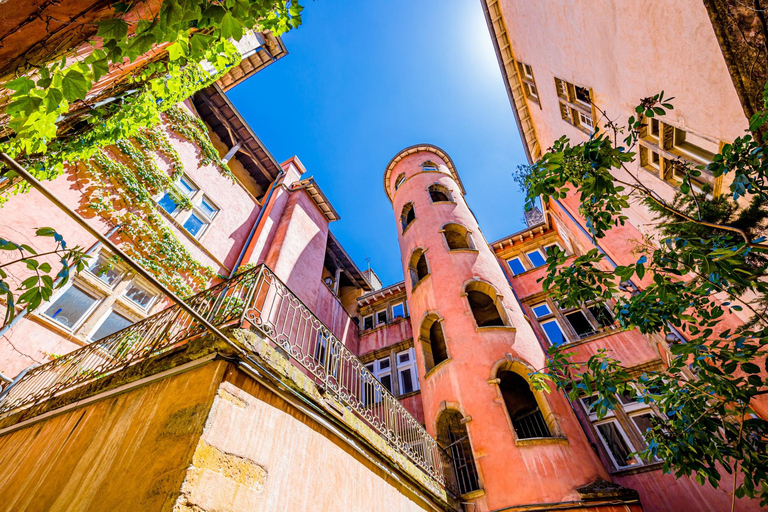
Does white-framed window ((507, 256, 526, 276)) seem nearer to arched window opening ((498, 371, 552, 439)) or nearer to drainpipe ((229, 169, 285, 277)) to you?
arched window opening ((498, 371, 552, 439))

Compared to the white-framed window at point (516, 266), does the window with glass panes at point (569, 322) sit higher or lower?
lower

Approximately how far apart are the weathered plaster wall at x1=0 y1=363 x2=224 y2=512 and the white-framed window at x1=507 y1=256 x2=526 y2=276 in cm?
1476

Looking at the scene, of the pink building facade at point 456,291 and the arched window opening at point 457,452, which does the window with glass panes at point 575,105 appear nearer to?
the pink building facade at point 456,291

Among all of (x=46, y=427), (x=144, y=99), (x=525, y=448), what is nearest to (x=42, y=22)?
(x=144, y=99)

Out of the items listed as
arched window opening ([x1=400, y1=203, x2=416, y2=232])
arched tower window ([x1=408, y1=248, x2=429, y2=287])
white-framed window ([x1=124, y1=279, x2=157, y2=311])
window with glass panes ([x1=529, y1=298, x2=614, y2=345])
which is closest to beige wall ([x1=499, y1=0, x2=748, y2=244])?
window with glass panes ([x1=529, y1=298, x2=614, y2=345])

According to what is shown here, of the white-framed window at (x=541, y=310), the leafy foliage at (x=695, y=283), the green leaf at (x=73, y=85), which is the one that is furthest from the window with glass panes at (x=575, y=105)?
the green leaf at (x=73, y=85)

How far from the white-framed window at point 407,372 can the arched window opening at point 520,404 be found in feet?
10.7

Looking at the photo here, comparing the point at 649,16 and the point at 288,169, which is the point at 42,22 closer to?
the point at 649,16

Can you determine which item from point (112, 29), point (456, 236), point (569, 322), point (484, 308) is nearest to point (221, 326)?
point (112, 29)

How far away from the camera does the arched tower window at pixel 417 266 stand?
46.7ft

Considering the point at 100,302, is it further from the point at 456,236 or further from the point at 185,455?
the point at 456,236

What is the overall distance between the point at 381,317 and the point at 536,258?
806 centimetres

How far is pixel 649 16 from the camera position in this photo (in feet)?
18.7

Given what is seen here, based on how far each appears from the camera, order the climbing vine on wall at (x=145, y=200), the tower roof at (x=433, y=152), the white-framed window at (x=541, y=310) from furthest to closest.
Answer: the tower roof at (x=433, y=152), the white-framed window at (x=541, y=310), the climbing vine on wall at (x=145, y=200)
